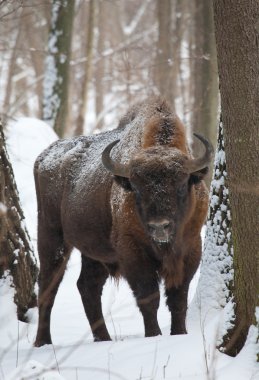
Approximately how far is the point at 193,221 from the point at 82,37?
2793 cm

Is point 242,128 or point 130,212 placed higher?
point 242,128

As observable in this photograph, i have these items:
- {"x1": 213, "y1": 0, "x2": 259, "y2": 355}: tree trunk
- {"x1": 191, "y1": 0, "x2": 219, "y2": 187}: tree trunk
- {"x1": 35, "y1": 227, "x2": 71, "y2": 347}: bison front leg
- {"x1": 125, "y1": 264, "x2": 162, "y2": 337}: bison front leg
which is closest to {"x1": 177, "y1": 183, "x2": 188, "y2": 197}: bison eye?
{"x1": 125, "y1": 264, "x2": 162, "y2": 337}: bison front leg

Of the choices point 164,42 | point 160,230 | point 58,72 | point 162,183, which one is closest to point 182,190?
point 162,183

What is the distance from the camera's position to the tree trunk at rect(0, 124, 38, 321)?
716 centimetres

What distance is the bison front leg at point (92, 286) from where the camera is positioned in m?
7.25

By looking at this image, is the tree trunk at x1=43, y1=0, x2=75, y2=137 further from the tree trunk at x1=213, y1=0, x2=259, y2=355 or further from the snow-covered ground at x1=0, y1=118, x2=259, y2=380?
the tree trunk at x1=213, y1=0, x2=259, y2=355

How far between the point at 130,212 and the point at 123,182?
0.25 metres

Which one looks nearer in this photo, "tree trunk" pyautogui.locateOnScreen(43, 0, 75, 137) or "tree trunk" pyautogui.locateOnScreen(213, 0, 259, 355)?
"tree trunk" pyautogui.locateOnScreen(213, 0, 259, 355)

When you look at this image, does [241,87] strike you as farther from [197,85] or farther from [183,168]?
[197,85]

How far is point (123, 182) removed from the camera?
19.7ft

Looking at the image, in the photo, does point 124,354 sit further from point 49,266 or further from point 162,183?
point 49,266

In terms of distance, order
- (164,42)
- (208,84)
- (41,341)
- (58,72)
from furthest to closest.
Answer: (164,42) < (58,72) < (208,84) < (41,341)

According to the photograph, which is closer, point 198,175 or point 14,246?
point 198,175

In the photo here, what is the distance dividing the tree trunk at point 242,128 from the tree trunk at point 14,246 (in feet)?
10.2
